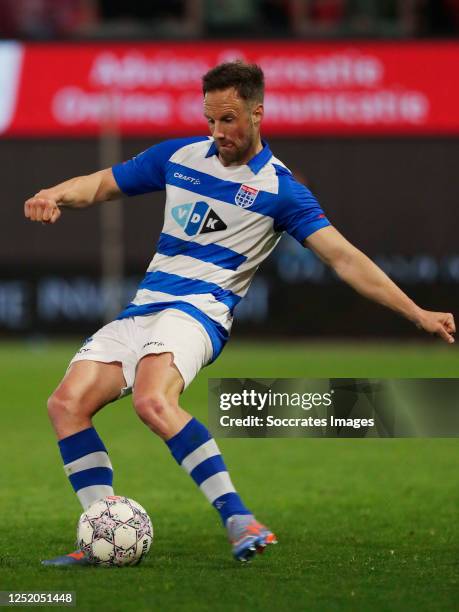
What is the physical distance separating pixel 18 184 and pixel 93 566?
1634 centimetres

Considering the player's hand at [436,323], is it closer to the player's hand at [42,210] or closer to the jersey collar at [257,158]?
the jersey collar at [257,158]

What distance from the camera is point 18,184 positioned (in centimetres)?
2206

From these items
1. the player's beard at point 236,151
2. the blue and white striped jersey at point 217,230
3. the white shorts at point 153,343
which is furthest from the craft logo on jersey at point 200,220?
the white shorts at point 153,343

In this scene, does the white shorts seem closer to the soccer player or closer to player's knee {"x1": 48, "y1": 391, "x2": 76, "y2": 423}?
the soccer player

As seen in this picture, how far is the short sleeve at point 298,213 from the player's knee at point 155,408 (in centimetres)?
98

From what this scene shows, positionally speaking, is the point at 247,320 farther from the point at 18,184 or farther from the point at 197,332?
the point at 197,332

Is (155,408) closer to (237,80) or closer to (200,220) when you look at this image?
(200,220)

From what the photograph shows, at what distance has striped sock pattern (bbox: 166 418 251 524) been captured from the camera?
19.7 ft

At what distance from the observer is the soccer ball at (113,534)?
6141 mm

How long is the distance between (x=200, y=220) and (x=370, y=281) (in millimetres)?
833

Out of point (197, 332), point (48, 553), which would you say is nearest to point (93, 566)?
point (48, 553)

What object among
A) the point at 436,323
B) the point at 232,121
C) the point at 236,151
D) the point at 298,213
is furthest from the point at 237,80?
the point at 436,323

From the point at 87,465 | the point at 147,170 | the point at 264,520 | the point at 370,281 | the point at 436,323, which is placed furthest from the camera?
the point at 264,520

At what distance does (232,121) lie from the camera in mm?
6273
